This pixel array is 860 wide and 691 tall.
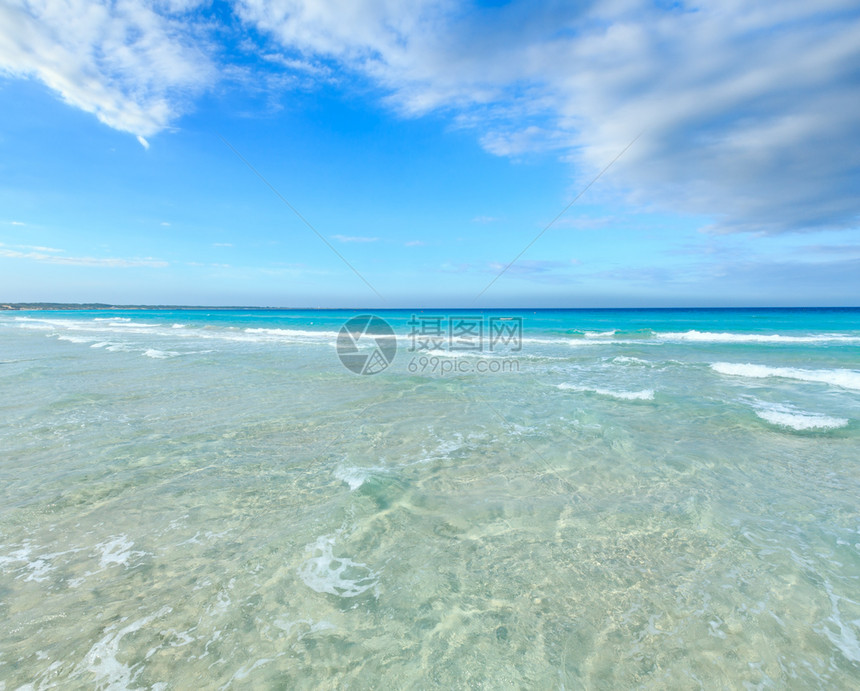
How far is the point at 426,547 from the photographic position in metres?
4.76

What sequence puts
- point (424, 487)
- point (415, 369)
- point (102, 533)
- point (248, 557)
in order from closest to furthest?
point (248, 557), point (102, 533), point (424, 487), point (415, 369)

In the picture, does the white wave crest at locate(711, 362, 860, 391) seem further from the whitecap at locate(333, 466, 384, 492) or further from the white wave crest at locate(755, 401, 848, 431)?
the whitecap at locate(333, 466, 384, 492)

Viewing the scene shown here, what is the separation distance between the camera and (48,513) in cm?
534

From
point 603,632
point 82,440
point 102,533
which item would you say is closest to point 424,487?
point 603,632

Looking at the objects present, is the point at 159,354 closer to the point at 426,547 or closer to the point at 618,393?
the point at 426,547

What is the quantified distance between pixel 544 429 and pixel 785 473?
13.7ft

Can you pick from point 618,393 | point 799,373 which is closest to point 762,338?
point 799,373

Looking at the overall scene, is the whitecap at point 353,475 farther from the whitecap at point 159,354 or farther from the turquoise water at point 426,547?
the whitecap at point 159,354

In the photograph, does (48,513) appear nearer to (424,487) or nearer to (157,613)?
(157,613)

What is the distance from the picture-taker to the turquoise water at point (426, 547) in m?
3.29

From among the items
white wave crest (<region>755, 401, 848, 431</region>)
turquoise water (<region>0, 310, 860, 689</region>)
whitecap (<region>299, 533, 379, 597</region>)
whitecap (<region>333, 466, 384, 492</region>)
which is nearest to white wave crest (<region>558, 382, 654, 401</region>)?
turquoise water (<region>0, 310, 860, 689</region>)

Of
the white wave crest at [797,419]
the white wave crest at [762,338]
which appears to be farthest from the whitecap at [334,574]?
the white wave crest at [762,338]

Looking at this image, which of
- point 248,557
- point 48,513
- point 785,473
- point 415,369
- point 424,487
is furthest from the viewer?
point 415,369

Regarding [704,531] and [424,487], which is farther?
[424,487]
